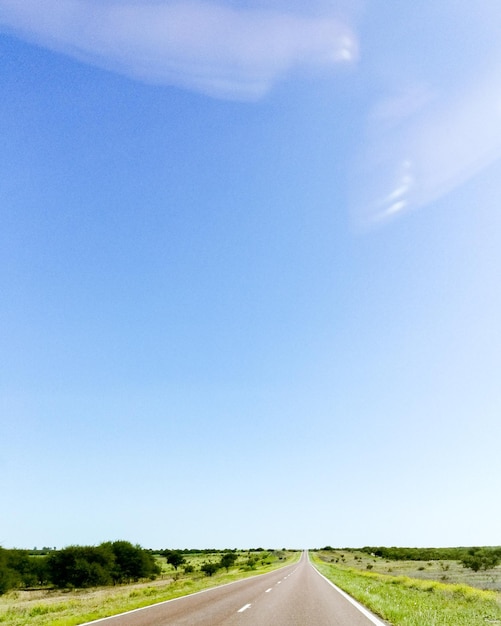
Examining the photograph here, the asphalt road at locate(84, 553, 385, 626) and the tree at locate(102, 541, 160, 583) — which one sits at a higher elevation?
the asphalt road at locate(84, 553, 385, 626)

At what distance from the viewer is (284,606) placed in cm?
1552

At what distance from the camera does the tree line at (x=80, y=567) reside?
182ft

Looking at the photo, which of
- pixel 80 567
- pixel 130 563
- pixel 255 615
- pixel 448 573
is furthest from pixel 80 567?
pixel 255 615

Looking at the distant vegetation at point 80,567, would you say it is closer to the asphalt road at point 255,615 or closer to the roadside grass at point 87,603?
the roadside grass at point 87,603

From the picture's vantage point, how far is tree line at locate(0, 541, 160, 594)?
5534 centimetres

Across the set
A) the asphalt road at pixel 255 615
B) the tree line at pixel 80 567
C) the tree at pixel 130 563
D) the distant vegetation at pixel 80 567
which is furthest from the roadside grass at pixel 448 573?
the tree line at pixel 80 567

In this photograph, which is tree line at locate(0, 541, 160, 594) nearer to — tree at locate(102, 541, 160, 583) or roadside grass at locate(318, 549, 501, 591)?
tree at locate(102, 541, 160, 583)

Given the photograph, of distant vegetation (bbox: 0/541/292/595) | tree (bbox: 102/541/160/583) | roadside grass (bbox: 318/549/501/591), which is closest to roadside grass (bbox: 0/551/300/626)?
distant vegetation (bbox: 0/541/292/595)

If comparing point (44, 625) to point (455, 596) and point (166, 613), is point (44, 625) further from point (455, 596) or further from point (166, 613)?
point (455, 596)

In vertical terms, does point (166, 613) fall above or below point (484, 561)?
above

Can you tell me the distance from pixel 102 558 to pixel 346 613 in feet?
183

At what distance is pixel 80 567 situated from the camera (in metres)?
55.3

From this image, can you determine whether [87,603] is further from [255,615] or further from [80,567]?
[80,567]

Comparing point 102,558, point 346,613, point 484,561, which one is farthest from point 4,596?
point 484,561
